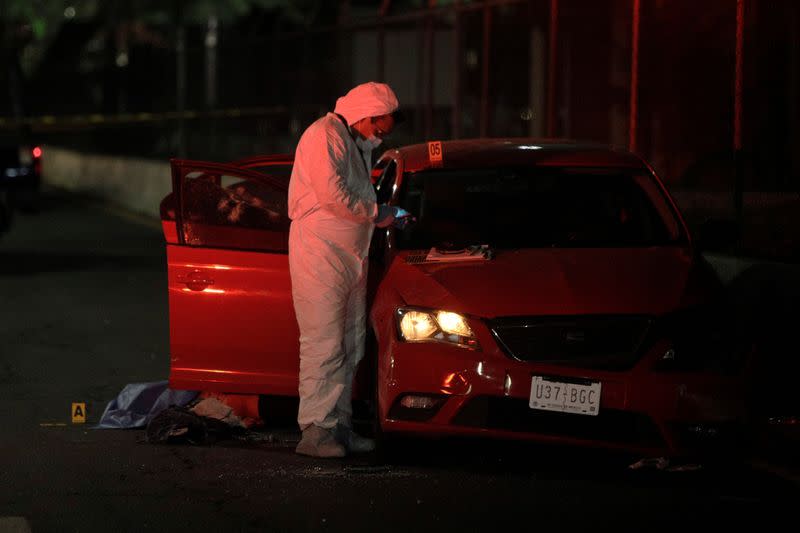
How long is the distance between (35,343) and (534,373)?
5920 mm

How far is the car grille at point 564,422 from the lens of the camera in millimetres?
6957

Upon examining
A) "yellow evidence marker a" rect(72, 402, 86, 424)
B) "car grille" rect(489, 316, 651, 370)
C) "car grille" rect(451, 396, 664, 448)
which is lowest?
"yellow evidence marker a" rect(72, 402, 86, 424)

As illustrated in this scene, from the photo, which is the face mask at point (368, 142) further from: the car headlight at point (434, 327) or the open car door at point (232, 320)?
the car headlight at point (434, 327)

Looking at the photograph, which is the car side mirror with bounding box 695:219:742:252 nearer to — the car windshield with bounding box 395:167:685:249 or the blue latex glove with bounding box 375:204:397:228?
Result: the car windshield with bounding box 395:167:685:249

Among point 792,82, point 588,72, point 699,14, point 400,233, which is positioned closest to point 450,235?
point 400,233

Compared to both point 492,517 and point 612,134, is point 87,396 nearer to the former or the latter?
point 492,517

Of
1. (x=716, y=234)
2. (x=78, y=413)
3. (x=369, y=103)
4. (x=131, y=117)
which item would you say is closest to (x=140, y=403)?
(x=78, y=413)

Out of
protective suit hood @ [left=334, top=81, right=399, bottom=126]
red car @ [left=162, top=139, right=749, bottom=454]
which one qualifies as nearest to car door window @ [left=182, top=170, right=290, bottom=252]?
red car @ [left=162, top=139, right=749, bottom=454]

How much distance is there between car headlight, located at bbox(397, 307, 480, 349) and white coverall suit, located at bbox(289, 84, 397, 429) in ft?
1.89

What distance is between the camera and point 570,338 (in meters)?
Result: 7.02

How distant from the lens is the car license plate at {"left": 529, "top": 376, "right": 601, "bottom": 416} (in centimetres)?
694

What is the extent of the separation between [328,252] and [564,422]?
1.51 metres

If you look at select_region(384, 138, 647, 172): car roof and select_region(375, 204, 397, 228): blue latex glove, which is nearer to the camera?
select_region(375, 204, 397, 228): blue latex glove

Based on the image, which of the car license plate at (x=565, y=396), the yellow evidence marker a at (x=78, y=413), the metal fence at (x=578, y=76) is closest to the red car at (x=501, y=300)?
the car license plate at (x=565, y=396)
